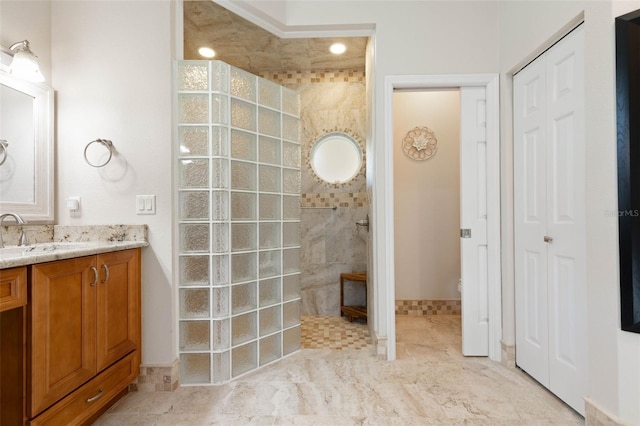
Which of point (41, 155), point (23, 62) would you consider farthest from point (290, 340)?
point (23, 62)

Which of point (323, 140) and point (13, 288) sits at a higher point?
point (323, 140)

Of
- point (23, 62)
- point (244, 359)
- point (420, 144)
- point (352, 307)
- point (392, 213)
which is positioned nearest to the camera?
point (23, 62)

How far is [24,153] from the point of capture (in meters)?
1.75

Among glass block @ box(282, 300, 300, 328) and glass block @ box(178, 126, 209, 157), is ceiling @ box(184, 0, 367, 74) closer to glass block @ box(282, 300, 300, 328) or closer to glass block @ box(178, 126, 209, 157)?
glass block @ box(178, 126, 209, 157)

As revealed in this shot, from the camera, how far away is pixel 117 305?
1654mm

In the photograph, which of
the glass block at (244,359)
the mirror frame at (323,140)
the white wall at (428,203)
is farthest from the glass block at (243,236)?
the white wall at (428,203)

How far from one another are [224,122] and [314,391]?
70.7 inches

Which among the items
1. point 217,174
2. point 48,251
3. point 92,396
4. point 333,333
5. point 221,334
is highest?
point 217,174

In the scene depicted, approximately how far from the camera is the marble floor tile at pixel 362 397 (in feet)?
5.21

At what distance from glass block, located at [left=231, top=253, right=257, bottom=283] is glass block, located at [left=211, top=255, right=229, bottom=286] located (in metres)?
0.05

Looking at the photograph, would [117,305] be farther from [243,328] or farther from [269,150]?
[269,150]

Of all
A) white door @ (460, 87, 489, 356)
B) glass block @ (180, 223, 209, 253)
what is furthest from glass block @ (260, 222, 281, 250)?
white door @ (460, 87, 489, 356)

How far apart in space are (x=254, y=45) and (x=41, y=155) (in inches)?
74.3

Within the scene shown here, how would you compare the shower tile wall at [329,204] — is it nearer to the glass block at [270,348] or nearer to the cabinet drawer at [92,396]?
the glass block at [270,348]
